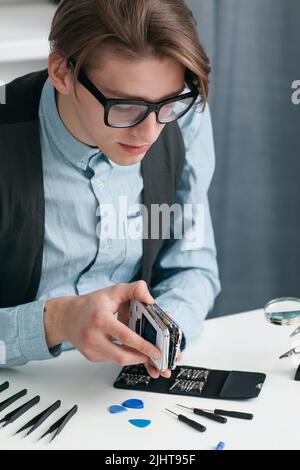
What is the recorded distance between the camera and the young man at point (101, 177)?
1.26 m

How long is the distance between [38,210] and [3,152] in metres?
0.12

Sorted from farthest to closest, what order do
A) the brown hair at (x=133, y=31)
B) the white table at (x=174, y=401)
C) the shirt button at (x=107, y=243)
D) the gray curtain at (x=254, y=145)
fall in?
the gray curtain at (x=254, y=145)
the shirt button at (x=107, y=243)
the brown hair at (x=133, y=31)
the white table at (x=174, y=401)

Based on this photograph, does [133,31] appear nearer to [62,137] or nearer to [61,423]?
[62,137]

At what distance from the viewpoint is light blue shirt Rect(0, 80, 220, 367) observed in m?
1.38

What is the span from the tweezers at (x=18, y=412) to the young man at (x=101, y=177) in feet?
0.36

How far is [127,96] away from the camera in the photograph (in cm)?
127

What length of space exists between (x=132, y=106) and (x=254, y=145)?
1151 mm

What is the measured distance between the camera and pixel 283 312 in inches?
54.0

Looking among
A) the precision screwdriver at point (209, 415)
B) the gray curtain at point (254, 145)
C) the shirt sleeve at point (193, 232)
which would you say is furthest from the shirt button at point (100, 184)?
the gray curtain at point (254, 145)

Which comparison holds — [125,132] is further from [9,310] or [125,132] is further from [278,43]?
[278,43]

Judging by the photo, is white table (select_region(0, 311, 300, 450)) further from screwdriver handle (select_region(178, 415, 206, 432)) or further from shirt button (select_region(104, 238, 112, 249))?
shirt button (select_region(104, 238, 112, 249))

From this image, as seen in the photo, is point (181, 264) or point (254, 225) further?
point (254, 225)

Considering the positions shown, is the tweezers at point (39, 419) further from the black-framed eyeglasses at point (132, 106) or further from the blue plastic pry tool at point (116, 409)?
the black-framed eyeglasses at point (132, 106)
